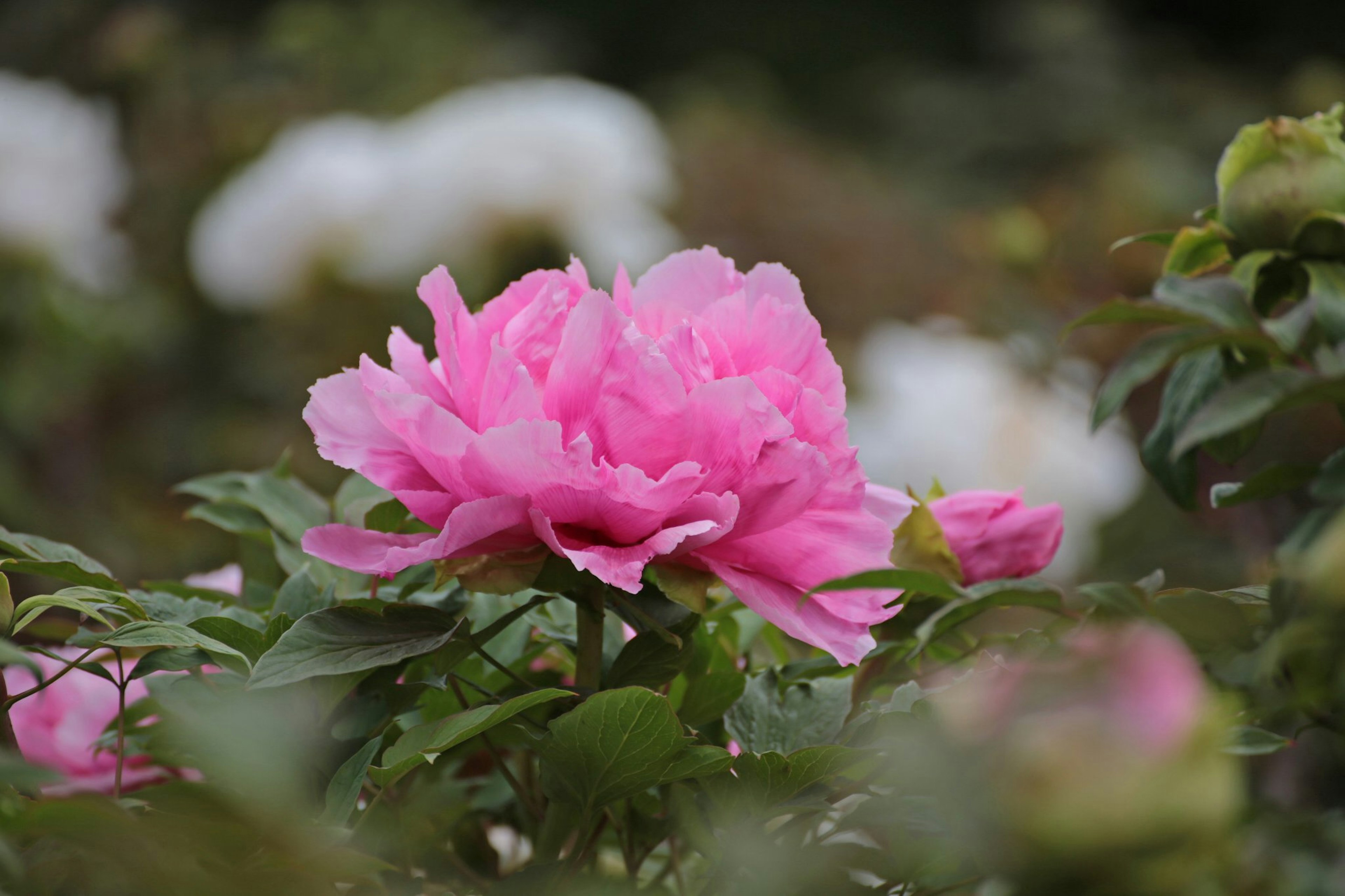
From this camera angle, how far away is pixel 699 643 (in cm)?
28

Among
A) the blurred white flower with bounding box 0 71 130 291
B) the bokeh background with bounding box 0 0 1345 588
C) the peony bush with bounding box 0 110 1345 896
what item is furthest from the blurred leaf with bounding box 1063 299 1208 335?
the blurred white flower with bounding box 0 71 130 291

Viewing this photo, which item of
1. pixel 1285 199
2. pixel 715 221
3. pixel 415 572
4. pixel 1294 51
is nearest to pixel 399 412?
pixel 415 572

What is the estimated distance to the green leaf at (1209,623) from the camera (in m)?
0.20

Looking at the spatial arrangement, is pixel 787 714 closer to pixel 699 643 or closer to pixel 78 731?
pixel 699 643

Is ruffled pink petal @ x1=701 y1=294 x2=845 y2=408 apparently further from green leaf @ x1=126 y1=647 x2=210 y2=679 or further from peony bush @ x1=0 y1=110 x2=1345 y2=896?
green leaf @ x1=126 y1=647 x2=210 y2=679

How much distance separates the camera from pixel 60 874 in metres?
0.19

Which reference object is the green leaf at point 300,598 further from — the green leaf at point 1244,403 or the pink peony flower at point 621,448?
the green leaf at point 1244,403

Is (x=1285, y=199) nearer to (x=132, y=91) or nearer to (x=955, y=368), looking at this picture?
(x=955, y=368)

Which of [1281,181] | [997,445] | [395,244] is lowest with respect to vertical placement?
[997,445]

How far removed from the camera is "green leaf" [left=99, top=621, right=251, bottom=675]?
0.21 metres

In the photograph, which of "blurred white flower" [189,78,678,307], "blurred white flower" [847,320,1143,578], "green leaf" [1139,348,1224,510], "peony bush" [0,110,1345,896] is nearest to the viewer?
"peony bush" [0,110,1345,896]

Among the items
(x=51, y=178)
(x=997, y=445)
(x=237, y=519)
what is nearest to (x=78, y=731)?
(x=237, y=519)

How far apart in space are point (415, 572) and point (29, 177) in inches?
52.5

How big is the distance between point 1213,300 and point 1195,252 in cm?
6
